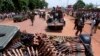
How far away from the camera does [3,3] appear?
191ft

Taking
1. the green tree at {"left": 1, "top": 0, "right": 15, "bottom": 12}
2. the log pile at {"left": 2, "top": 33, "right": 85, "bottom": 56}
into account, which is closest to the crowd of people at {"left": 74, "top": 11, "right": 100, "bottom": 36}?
the log pile at {"left": 2, "top": 33, "right": 85, "bottom": 56}

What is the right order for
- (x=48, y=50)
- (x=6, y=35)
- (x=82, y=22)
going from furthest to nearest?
(x=82, y=22) < (x=48, y=50) < (x=6, y=35)

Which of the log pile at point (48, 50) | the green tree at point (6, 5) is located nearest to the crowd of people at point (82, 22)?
the log pile at point (48, 50)

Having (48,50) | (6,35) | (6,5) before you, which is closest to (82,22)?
(48,50)

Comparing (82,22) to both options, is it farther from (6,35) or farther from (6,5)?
(6,5)

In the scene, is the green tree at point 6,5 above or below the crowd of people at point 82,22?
below

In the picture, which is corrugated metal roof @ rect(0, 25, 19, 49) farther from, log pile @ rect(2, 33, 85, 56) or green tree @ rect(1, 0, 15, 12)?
green tree @ rect(1, 0, 15, 12)

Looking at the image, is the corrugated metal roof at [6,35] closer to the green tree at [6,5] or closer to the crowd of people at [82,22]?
the crowd of people at [82,22]

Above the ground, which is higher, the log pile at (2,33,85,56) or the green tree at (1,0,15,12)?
the log pile at (2,33,85,56)

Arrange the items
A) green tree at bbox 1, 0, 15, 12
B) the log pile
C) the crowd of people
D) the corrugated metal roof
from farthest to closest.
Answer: green tree at bbox 1, 0, 15, 12 → the crowd of people → the log pile → the corrugated metal roof

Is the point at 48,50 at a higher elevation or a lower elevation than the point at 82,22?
higher

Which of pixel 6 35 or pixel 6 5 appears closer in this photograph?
pixel 6 35

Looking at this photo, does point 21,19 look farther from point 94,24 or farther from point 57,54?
point 57,54

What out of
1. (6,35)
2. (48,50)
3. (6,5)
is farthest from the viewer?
(6,5)
